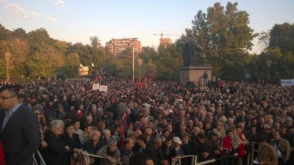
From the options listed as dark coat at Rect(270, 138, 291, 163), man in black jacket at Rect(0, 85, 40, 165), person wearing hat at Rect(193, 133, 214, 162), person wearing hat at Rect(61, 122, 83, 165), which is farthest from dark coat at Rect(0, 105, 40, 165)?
dark coat at Rect(270, 138, 291, 163)

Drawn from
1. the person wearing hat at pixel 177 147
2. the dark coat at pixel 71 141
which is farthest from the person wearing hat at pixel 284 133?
the dark coat at pixel 71 141

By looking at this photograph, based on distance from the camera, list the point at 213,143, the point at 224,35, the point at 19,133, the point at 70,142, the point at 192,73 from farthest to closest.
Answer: the point at 224,35 → the point at 192,73 → the point at 213,143 → the point at 70,142 → the point at 19,133

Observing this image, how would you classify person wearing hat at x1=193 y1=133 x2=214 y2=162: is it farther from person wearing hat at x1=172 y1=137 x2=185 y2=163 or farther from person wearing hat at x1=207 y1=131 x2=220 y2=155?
person wearing hat at x1=172 y1=137 x2=185 y2=163

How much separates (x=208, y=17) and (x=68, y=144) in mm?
52243

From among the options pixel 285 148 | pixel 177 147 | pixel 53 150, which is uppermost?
pixel 53 150

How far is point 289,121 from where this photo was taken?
33.3 ft

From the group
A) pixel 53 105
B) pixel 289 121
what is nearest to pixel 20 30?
pixel 53 105

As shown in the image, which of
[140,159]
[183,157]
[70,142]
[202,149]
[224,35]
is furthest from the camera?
[224,35]

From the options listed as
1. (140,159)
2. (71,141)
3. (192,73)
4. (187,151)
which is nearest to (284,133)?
(187,151)

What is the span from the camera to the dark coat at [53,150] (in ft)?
17.7

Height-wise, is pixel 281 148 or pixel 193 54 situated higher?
pixel 193 54

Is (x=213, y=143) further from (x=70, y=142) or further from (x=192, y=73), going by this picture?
(x=192, y=73)

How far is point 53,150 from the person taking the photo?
5.43 m

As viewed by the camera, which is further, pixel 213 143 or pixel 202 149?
pixel 213 143
